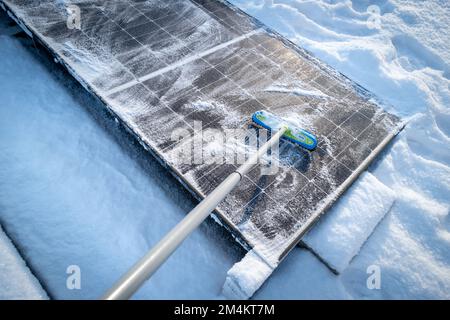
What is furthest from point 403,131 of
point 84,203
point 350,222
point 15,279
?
point 15,279

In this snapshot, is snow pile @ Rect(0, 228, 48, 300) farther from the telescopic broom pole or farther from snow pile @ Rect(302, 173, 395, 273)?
snow pile @ Rect(302, 173, 395, 273)

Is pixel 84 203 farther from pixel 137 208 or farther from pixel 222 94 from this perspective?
pixel 222 94

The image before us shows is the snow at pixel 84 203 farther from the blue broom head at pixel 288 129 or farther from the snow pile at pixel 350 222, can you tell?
the blue broom head at pixel 288 129

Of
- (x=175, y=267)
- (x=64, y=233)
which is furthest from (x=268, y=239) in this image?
(x=64, y=233)

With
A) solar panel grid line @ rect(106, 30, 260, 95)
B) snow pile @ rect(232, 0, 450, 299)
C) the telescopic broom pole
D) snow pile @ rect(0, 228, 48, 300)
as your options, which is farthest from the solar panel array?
snow pile @ rect(0, 228, 48, 300)

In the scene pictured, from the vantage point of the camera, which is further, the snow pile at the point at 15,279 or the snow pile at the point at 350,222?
the snow pile at the point at 350,222

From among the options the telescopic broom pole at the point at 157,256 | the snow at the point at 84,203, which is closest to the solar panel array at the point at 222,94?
the snow at the point at 84,203
